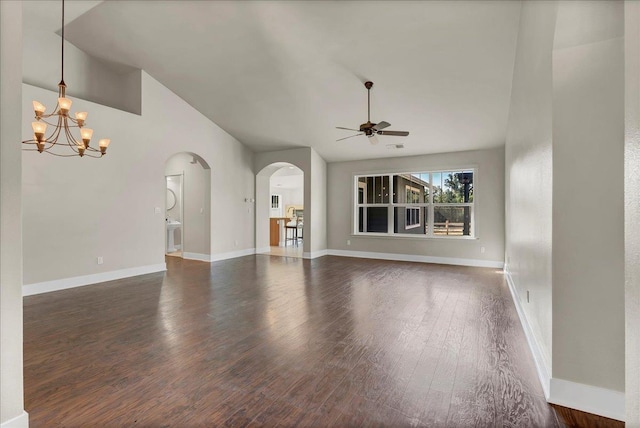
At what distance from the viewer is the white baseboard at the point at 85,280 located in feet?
14.5

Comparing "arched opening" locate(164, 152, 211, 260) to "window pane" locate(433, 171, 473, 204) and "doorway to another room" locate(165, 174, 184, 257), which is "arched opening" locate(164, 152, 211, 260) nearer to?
"doorway to another room" locate(165, 174, 184, 257)

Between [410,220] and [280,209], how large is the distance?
895cm

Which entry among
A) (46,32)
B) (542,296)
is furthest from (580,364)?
(46,32)

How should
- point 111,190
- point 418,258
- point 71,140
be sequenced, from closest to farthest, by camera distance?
1. point 71,140
2. point 111,190
3. point 418,258

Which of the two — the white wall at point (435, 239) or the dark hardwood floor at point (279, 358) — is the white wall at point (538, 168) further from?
the white wall at point (435, 239)

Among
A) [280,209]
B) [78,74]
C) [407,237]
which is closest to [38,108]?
[78,74]

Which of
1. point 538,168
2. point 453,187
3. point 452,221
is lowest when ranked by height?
point 452,221

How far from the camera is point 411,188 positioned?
767 centimetres

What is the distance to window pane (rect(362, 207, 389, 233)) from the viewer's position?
314 inches

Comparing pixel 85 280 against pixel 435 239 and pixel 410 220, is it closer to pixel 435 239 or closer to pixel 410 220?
pixel 410 220

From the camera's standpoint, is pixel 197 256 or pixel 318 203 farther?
pixel 318 203

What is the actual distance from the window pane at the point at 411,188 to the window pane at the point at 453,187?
9.0 inches

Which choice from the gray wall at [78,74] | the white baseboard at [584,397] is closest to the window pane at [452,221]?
the white baseboard at [584,397]

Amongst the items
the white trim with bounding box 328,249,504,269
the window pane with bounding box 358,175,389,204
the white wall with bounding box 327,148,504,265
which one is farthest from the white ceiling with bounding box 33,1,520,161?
the white trim with bounding box 328,249,504,269
